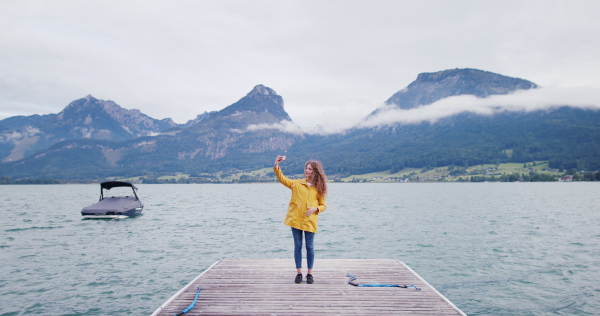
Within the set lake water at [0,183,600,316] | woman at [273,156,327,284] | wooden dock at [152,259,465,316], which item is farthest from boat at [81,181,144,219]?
woman at [273,156,327,284]

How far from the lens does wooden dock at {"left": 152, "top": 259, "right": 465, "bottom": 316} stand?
7.94m

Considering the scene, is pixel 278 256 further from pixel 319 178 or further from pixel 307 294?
pixel 319 178

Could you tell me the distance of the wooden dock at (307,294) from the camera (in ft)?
26.1

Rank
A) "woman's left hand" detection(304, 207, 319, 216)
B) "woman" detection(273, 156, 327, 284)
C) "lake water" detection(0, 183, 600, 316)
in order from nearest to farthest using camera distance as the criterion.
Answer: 1. "woman's left hand" detection(304, 207, 319, 216)
2. "woman" detection(273, 156, 327, 284)
3. "lake water" detection(0, 183, 600, 316)

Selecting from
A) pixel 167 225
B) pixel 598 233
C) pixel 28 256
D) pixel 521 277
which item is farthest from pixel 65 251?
pixel 598 233

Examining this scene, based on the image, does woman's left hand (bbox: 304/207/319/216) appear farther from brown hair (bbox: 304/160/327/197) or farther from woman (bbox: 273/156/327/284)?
brown hair (bbox: 304/160/327/197)

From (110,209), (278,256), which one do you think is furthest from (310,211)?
(110,209)

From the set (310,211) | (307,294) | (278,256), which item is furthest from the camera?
(278,256)

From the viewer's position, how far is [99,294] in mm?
15336

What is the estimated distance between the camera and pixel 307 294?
8953 mm

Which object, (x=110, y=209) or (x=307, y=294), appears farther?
(x=110, y=209)

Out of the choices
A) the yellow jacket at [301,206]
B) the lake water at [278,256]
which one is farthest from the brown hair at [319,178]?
the lake water at [278,256]

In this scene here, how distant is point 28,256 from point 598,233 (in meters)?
45.0

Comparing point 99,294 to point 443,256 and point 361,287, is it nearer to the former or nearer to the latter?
point 361,287
